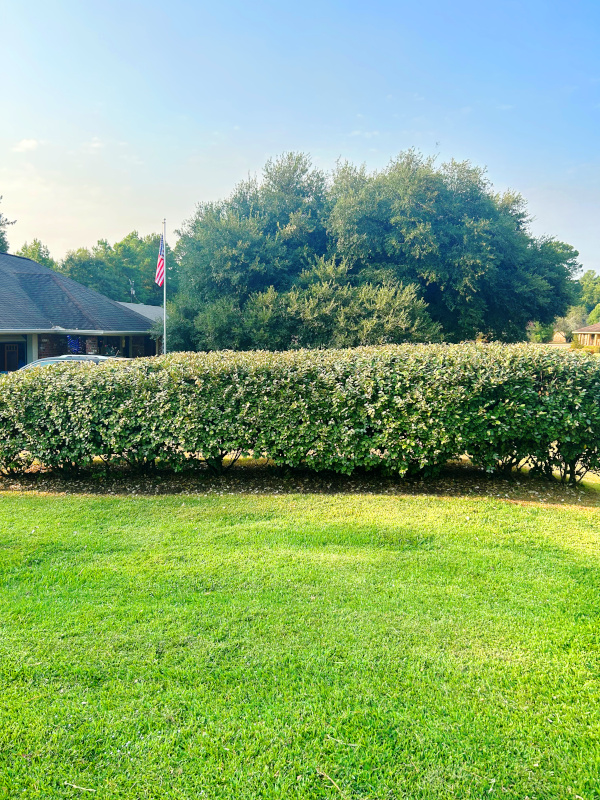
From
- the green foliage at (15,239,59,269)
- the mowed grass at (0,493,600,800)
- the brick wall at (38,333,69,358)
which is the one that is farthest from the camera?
the green foliage at (15,239,59,269)

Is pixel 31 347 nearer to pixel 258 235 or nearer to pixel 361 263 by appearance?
pixel 258 235

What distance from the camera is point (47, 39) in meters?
8.42

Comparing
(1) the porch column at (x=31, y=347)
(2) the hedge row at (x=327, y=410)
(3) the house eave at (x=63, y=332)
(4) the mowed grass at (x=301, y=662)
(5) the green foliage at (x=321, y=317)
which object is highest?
(5) the green foliage at (x=321, y=317)

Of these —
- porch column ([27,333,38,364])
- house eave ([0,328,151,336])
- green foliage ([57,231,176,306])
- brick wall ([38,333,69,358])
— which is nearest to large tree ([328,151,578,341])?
house eave ([0,328,151,336])

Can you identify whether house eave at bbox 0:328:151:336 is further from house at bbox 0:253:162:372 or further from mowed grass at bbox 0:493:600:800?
mowed grass at bbox 0:493:600:800

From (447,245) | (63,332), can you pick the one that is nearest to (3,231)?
(63,332)

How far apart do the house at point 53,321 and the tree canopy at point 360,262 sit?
10.1 feet

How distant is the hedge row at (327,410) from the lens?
534cm

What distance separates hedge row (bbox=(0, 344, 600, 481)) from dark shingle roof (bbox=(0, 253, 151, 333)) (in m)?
13.3

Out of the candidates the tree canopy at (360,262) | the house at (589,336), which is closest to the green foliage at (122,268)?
the tree canopy at (360,262)

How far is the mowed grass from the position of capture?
1.83m

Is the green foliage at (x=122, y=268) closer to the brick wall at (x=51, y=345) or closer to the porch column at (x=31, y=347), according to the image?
the brick wall at (x=51, y=345)

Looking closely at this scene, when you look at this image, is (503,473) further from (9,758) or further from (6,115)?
(6,115)

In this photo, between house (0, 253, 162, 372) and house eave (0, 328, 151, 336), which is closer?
house eave (0, 328, 151, 336)
